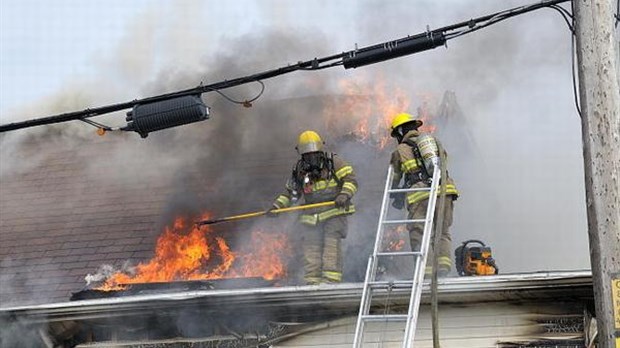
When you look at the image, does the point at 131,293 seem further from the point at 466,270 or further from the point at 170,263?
the point at 466,270

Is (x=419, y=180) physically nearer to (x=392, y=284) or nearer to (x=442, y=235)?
(x=442, y=235)

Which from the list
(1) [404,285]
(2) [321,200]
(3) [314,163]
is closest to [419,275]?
(1) [404,285]

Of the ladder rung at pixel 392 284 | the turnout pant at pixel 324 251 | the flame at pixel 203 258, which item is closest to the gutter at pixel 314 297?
the ladder rung at pixel 392 284

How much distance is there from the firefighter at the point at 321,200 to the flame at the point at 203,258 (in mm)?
646

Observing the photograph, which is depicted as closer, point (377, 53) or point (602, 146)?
point (602, 146)

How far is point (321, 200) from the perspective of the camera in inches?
382

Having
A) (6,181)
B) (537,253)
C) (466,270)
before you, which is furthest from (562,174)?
(6,181)

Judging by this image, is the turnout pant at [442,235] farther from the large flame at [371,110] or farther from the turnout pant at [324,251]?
the large flame at [371,110]

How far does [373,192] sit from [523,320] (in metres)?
3.75

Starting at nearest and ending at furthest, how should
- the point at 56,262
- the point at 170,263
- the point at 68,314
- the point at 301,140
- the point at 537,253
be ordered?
the point at 68,314 < the point at 301,140 < the point at 170,263 < the point at 56,262 < the point at 537,253

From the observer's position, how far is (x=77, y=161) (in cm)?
1490

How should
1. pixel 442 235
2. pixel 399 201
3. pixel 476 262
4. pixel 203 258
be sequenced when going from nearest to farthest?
pixel 442 235, pixel 399 201, pixel 476 262, pixel 203 258

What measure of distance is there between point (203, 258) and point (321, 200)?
6.68 ft

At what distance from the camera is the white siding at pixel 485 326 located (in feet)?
26.5
